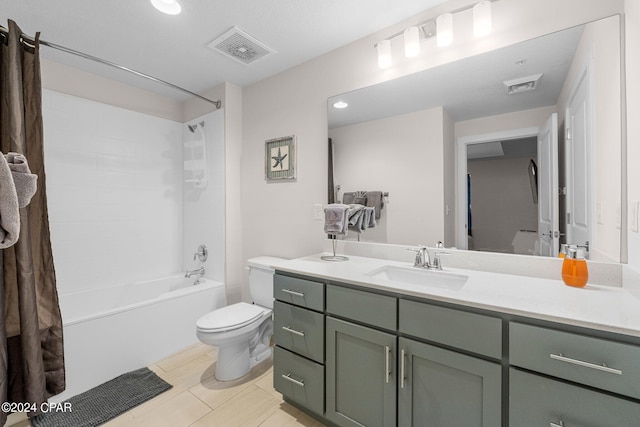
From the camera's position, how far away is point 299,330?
1538 millimetres

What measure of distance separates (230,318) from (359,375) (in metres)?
1.02

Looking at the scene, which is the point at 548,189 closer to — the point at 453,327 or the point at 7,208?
the point at 453,327

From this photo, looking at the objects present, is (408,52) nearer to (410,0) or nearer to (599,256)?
(410,0)

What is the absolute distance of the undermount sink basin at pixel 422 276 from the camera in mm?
1434

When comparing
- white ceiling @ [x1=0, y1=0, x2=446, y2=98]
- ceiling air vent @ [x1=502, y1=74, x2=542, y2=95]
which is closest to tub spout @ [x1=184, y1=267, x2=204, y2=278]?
white ceiling @ [x1=0, y1=0, x2=446, y2=98]

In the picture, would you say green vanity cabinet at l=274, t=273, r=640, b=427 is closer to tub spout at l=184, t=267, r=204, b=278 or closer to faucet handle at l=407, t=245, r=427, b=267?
faucet handle at l=407, t=245, r=427, b=267

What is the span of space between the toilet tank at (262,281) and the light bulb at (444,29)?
178 centimetres

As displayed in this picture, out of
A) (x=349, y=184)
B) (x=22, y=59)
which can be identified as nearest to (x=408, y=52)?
(x=349, y=184)

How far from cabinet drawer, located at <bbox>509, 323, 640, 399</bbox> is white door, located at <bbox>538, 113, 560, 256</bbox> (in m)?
0.65

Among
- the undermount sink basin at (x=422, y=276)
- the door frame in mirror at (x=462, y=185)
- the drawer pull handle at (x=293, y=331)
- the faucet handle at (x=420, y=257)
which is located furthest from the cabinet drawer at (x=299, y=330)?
the door frame in mirror at (x=462, y=185)

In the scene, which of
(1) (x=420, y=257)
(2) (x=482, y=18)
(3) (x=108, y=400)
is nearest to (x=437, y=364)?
(1) (x=420, y=257)

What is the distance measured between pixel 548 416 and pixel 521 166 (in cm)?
111

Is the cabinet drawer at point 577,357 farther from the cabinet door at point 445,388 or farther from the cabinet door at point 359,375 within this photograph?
the cabinet door at point 359,375

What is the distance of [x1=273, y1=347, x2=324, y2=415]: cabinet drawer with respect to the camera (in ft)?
4.83
